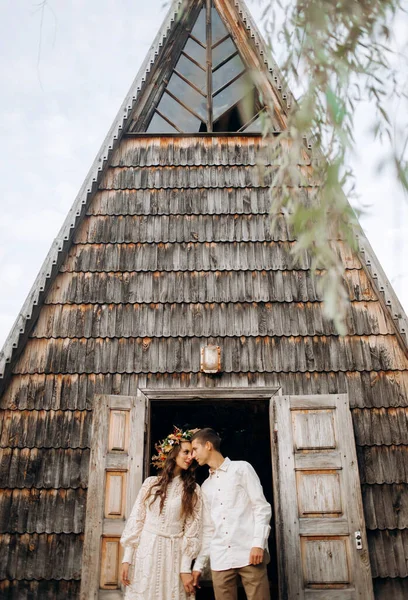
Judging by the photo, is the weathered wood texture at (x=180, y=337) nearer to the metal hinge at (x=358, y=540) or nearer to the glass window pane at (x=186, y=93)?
the metal hinge at (x=358, y=540)

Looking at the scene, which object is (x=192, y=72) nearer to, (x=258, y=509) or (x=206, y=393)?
(x=206, y=393)

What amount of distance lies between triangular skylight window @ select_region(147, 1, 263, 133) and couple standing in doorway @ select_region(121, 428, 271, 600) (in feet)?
13.2

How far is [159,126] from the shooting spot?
6.66 m

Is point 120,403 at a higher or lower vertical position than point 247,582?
higher

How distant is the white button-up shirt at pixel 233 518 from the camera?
360 cm

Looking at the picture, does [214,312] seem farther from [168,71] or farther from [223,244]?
[168,71]

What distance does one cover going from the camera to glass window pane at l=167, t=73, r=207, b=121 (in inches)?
268

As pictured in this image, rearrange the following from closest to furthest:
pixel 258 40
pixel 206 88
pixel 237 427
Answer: pixel 258 40
pixel 206 88
pixel 237 427

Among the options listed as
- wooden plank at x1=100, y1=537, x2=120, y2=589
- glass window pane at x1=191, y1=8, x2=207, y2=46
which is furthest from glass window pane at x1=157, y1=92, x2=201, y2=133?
wooden plank at x1=100, y1=537, x2=120, y2=589

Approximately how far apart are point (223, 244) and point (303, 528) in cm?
276

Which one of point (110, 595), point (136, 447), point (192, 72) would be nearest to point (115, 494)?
point (136, 447)

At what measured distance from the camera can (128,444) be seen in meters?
4.81

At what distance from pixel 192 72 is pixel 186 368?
12.7ft

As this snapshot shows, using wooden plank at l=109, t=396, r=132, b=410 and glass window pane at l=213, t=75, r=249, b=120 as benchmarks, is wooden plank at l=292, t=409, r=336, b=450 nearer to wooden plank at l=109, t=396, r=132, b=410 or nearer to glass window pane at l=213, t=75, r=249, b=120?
wooden plank at l=109, t=396, r=132, b=410
